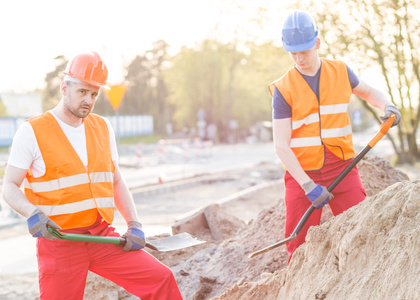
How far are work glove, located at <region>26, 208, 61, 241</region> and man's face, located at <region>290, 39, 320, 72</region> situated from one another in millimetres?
1899

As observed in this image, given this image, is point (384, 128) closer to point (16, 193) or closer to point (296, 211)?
point (296, 211)

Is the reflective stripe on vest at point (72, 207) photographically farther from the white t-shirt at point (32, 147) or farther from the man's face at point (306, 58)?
the man's face at point (306, 58)

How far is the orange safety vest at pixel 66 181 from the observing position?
139 inches

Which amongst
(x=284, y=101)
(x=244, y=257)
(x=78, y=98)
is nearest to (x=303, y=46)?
(x=284, y=101)

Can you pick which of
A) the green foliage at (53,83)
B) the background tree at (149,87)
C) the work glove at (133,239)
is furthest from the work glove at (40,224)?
the background tree at (149,87)

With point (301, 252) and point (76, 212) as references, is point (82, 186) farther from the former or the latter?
point (301, 252)

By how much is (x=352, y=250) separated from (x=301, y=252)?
482 mm

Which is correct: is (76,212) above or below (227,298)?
above

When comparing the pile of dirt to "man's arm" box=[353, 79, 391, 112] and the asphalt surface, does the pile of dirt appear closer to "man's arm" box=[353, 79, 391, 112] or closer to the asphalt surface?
"man's arm" box=[353, 79, 391, 112]

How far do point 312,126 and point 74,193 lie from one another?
168 cm

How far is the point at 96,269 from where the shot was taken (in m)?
3.66

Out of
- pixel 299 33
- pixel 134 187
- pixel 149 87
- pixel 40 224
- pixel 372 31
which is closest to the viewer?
pixel 40 224

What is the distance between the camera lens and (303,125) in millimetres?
4234

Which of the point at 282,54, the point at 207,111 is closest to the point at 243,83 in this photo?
the point at 207,111
